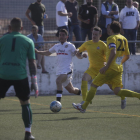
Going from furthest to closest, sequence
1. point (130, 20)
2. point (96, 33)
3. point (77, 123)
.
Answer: point (130, 20), point (96, 33), point (77, 123)

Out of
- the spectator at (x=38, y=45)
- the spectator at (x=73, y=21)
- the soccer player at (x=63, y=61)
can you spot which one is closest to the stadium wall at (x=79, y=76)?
the spectator at (x=38, y=45)

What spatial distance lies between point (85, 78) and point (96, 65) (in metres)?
0.43

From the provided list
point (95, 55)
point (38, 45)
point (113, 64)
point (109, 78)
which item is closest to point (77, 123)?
point (109, 78)

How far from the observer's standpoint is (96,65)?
31.0 ft

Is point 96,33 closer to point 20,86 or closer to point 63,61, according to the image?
point 63,61

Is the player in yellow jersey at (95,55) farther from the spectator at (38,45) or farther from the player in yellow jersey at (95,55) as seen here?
the spectator at (38,45)

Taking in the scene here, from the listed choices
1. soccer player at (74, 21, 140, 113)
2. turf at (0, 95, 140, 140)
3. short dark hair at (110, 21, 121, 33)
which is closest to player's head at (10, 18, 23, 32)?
turf at (0, 95, 140, 140)

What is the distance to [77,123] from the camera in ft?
24.0

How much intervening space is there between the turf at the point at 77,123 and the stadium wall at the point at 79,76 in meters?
3.32

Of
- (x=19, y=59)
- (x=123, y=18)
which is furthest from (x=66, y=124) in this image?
(x=123, y=18)

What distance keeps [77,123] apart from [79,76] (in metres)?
6.48

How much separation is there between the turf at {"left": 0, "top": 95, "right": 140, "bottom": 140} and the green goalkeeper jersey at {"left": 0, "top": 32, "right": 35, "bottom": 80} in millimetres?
1058

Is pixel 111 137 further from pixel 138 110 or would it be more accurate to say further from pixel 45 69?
pixel 45 69

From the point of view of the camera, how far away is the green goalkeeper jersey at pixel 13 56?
18.9ft
